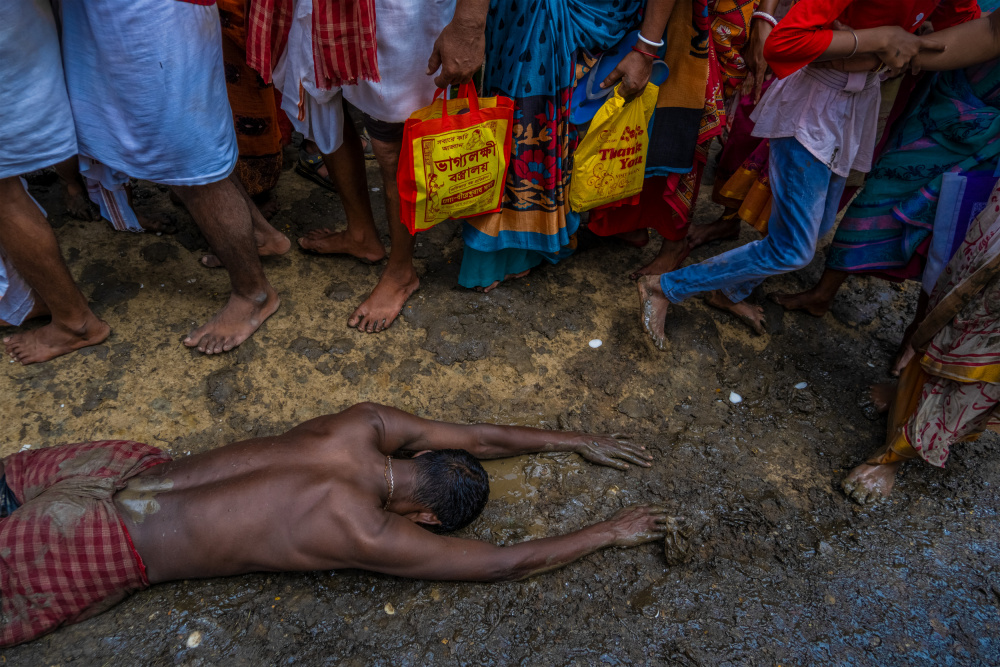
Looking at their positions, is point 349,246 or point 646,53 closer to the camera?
point 646,53

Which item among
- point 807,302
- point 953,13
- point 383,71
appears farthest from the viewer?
point 807,302

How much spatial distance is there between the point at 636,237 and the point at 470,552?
189 cm

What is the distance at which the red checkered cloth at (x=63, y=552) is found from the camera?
5.40 feet

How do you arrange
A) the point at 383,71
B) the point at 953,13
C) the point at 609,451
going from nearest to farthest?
the point at 953,13 → the point at 383,71 → the point at 609,451

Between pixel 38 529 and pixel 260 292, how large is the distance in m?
1.14

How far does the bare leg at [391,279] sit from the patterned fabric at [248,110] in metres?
0.52

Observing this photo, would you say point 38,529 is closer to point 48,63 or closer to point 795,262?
point 48,63

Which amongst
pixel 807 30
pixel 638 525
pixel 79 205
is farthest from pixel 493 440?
pixel 79 205

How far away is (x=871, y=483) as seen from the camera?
230 centimetres

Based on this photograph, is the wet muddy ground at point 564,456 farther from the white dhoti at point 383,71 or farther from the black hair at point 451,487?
the white dhoti at point 383,71

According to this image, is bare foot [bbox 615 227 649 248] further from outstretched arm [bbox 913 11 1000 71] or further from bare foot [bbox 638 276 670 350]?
outstretched arm [bbox 913 11 1000 71]

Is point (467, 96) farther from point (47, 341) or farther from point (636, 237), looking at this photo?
point (47, 341)

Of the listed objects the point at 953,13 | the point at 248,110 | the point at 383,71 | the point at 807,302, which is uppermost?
the point at 953,13

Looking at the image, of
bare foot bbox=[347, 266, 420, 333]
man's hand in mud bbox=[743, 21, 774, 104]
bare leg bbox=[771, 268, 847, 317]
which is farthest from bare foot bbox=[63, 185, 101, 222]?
bare leg bbox=[771, 268, 847, 317]
